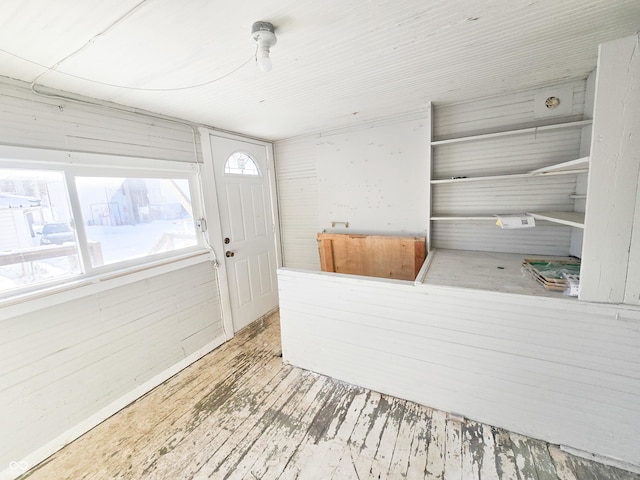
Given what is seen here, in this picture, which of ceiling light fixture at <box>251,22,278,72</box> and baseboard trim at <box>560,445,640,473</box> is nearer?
ceiling light fixture at <box>251,22,278,72</box>

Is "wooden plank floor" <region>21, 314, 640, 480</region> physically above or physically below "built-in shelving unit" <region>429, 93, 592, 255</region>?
below

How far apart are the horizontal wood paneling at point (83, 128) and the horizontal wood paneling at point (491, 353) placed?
165 centimetres

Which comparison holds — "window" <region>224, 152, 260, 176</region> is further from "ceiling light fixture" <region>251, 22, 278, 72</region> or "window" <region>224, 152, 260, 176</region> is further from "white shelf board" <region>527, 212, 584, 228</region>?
"white shelf board" <region>527, 212, 584, 228</region>

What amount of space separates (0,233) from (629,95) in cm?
333

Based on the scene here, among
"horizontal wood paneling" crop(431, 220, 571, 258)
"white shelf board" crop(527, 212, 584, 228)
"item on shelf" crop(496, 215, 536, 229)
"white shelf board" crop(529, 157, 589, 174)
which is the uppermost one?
"white shelf board" crop(529, 157, 589, 174)

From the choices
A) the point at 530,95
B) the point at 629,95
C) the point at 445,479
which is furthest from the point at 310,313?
the point at 530,95

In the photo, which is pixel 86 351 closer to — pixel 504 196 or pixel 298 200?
pixel 298 200

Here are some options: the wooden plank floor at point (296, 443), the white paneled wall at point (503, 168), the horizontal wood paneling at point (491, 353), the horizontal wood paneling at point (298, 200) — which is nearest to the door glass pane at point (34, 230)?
the wooden plank floor at point (296, 443)

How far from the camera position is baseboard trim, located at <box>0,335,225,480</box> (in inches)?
60.4

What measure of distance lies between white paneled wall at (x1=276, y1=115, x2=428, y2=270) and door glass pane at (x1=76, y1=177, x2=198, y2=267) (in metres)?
1.43

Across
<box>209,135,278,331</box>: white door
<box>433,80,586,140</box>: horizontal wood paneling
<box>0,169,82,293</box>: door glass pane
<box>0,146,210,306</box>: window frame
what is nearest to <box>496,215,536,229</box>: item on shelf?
<box>433,80,586,140</box>: horizontal wood paneling

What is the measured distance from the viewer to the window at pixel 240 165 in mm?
2975

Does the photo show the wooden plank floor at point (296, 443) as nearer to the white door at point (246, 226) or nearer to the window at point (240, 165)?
the white door at point (246, 226)

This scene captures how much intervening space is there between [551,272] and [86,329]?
324 centimetres
